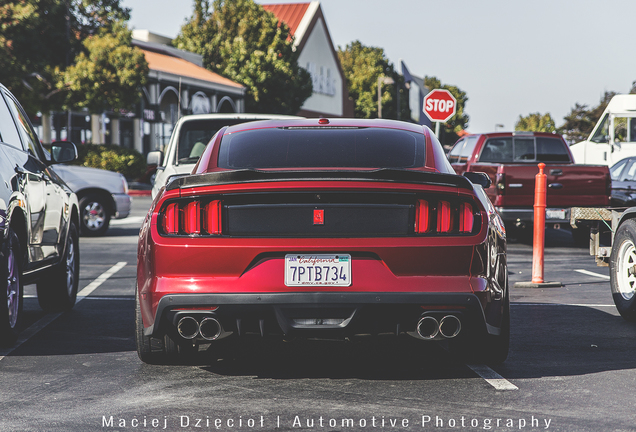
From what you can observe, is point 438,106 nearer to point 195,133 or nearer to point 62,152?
point 195,133

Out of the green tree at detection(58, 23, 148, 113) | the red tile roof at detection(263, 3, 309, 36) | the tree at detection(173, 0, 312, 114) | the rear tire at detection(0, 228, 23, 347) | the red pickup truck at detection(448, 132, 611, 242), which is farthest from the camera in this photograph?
the red tile roof at detection(263, 3, 309, 36)

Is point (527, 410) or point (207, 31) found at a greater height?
point (207, 31)

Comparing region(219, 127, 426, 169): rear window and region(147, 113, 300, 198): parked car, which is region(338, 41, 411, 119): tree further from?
region(219, 127, 426, 169): rear window

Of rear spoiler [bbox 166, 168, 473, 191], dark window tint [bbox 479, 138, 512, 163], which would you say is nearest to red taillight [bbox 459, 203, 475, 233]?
rear spoiler [bbox 166, 168, 473, 191]

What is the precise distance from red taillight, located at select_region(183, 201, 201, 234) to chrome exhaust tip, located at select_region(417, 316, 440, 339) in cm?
129

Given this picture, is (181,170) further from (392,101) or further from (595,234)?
(392,101)

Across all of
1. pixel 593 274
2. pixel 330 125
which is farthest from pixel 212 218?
pixel 593 274

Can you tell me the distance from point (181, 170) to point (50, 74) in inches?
882

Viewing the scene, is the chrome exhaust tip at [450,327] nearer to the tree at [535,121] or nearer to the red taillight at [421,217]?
the red taillight at [421,217]

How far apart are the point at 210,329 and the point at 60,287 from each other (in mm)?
3417

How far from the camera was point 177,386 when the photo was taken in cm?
511

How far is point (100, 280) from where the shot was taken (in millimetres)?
10297

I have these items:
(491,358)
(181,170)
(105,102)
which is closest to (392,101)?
(105,102)

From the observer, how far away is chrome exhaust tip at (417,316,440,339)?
193 inches
